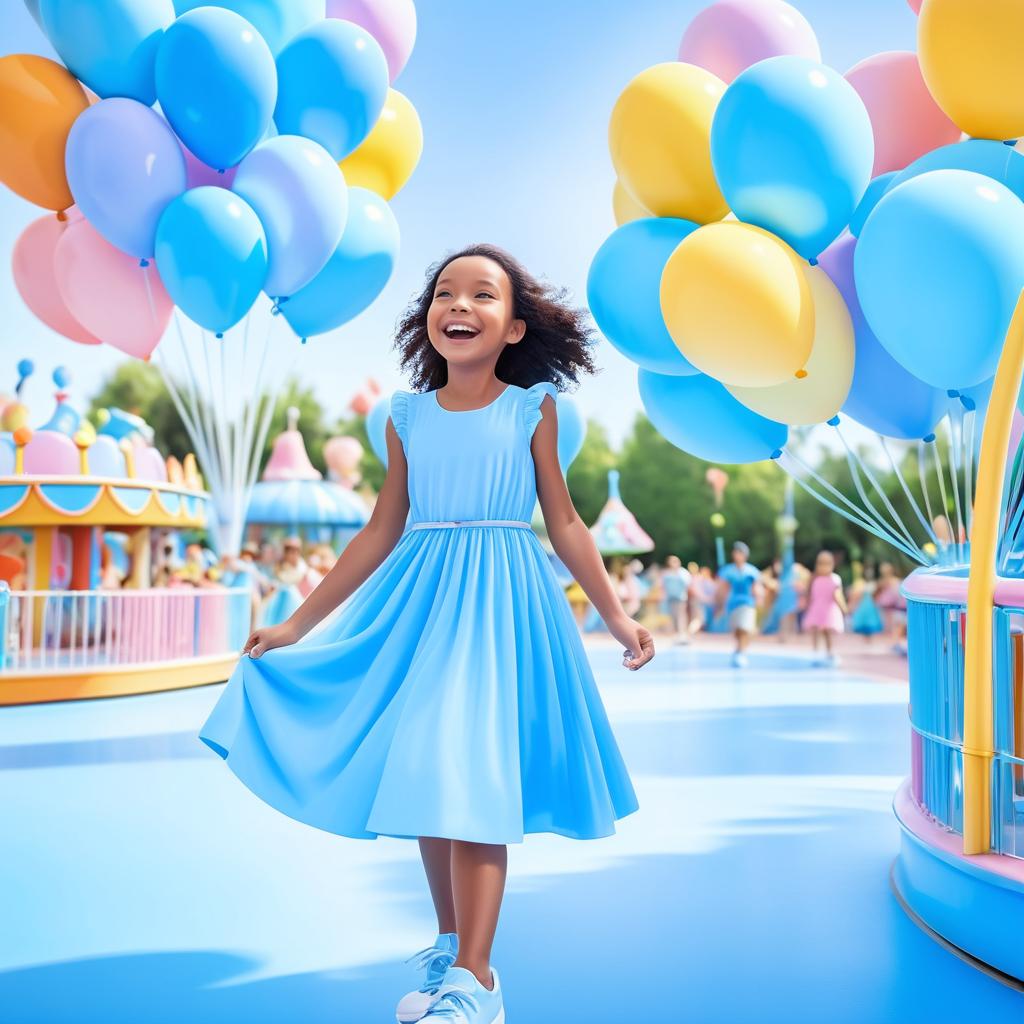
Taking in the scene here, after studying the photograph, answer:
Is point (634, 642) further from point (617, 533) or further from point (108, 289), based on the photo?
Answer: point (617, 533)

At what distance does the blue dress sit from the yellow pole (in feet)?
3.03

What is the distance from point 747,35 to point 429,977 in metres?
3.34

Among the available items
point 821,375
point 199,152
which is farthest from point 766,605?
point 821,375

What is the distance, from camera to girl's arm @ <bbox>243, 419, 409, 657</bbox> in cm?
238

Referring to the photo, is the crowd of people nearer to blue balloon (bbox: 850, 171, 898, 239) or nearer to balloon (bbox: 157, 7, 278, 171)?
balloon (bbox: 157, 7, 278, 171)

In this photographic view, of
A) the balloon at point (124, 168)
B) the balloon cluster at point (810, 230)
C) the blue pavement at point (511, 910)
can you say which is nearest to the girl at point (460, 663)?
the blue pavement at point (511, 910)

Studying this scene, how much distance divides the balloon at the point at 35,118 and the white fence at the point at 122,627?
337 centimetres

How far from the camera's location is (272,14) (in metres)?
5.71

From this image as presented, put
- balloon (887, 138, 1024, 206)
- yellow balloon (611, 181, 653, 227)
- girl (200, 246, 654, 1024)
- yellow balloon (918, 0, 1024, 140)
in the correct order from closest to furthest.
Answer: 1. girl (200, 246, 654, 1024)
2. yellow balloon (918, 0, 1024, 140)
3. balloon (887, 138, 1024, 206)
4. yellow balloon (611, 181, 653, 227)

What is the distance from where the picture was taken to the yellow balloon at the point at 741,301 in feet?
9.89

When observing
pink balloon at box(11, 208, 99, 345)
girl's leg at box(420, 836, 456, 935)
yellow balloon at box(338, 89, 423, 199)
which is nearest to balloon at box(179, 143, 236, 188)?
yellow balloon at box(338, 89, 423, 199)

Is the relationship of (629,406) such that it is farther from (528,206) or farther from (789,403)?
(789,403)

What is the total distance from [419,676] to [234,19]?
14.4 feet

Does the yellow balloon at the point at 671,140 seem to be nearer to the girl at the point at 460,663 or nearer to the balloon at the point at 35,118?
the girl at the point at 460,663
